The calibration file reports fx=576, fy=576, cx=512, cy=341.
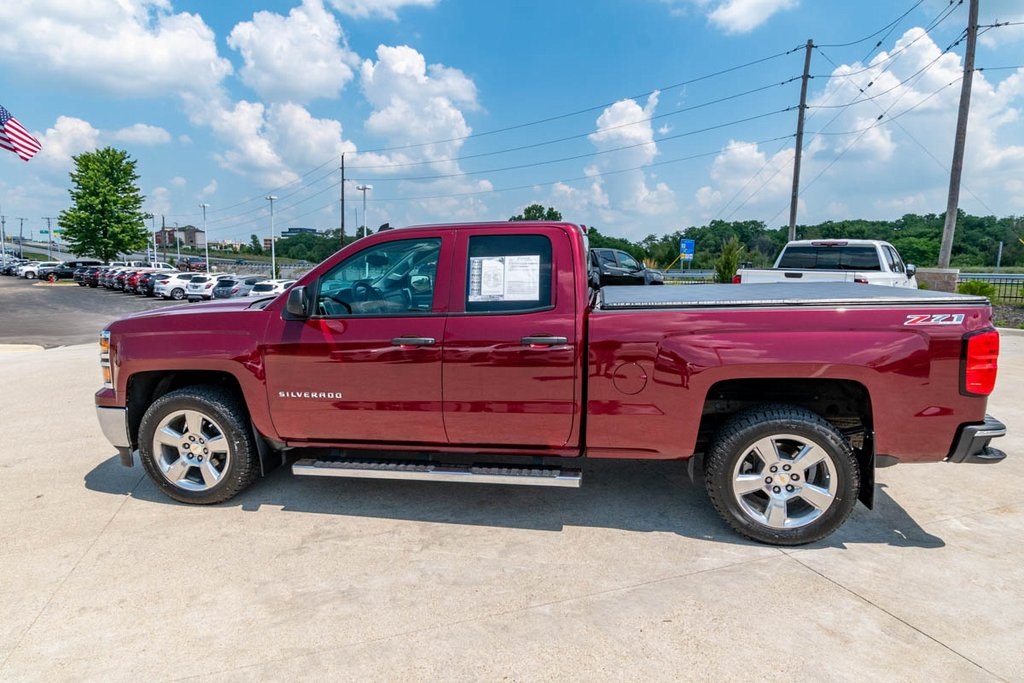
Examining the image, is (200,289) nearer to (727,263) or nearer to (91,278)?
(91,278)

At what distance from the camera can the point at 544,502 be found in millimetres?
4027

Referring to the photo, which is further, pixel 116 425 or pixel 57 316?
pixel 57 316

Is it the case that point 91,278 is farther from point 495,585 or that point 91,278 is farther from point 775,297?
point 775,297

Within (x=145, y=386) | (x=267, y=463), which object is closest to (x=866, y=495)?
(x=267, y=463)

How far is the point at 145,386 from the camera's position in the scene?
4113 mm

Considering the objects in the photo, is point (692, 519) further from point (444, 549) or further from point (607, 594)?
point (444, 549)

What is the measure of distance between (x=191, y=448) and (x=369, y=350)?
4.92ft

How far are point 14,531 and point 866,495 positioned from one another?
205 inches

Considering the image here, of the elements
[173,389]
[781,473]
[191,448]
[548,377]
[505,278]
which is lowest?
[191,448]

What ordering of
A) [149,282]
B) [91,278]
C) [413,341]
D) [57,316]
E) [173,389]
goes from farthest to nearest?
[91,278] → [149,282] → [57,316] → [173,389] → [413,341]

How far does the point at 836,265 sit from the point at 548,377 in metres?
9.01

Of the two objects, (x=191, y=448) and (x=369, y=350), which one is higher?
(x=369, y=350)

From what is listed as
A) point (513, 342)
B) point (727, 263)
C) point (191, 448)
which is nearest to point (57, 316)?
point (191, 448)

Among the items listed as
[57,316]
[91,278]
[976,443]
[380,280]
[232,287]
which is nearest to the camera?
[976,443]
